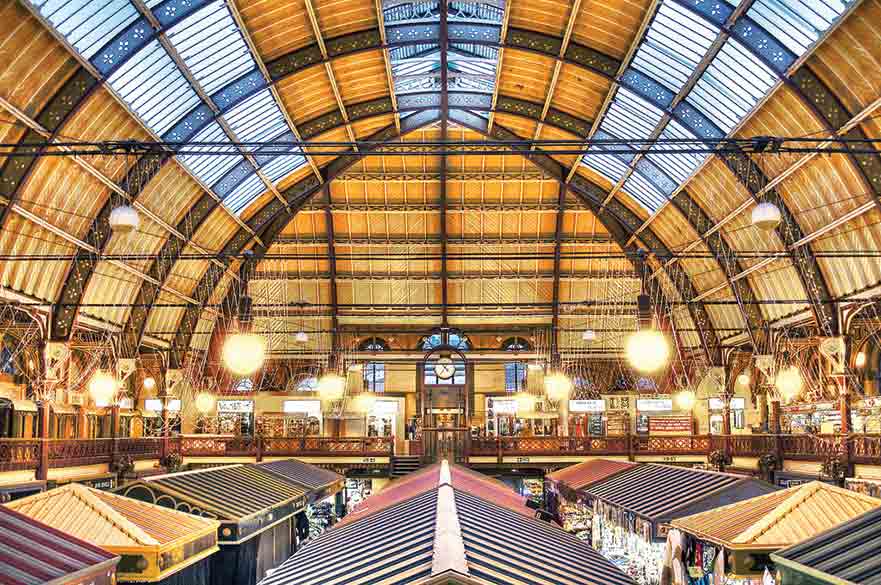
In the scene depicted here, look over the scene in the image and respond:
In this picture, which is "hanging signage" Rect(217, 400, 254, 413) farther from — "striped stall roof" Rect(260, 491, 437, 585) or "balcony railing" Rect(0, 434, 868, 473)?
"striped stall roof" Rect(260, 491, 437, 585)

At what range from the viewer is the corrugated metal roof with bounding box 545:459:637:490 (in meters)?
21.2

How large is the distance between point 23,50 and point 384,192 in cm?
2074

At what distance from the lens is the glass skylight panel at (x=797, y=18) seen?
18.2 meters

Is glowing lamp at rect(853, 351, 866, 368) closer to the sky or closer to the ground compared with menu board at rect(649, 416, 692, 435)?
closer to the sky

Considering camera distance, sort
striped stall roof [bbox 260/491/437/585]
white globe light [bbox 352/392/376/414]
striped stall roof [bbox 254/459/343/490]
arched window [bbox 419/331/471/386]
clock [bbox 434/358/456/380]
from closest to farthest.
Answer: striped stall roof [bbox 260/491/437/585]
striped stall roof [bbox 254/459/343/490]
clock [bbox 434/358/456/380]
white globe light [bbox 352/392/376/414]
arched window [bbox 419/331/471/386]

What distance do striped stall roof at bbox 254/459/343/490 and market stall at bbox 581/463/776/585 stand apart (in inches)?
286

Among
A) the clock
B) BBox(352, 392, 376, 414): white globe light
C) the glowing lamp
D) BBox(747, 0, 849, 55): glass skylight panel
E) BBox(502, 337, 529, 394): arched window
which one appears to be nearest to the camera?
BBox(747, 0, 849, 55): glass skylight panel

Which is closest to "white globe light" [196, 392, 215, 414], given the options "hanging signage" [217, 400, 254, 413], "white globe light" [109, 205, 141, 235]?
"hanging signage" [217, 400, 254, 413]

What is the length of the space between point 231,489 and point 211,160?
1633 centimetres

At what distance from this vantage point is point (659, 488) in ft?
50.7

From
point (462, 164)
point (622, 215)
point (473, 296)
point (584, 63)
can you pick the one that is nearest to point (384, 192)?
point (462, 164)

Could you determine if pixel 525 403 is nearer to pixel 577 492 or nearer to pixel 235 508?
pixel 577 492

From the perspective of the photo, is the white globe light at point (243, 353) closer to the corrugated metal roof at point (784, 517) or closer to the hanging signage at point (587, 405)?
the corrugated metal roof at point (784, 517)

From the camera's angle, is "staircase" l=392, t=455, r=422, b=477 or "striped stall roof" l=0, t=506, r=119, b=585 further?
"staircase" l=392, t=455, r=422, b=477
